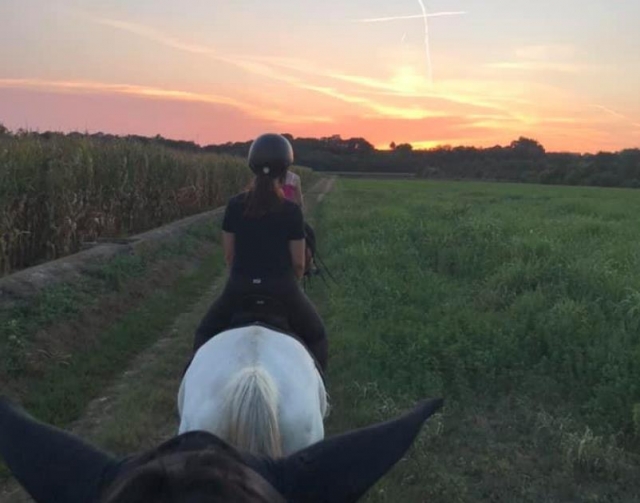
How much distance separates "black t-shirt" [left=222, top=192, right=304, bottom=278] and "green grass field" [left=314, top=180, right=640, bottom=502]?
1.72 m

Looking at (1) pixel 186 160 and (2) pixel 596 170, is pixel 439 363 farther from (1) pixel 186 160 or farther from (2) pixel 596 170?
(2) pixel 596 170

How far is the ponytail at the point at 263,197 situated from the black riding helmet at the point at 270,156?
0.10 m

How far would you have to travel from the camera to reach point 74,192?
13.0 metres

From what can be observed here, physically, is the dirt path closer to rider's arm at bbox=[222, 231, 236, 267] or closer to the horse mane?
rider's arm at bbox=[222, 231, 236, 267]

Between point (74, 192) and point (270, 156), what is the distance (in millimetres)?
9184

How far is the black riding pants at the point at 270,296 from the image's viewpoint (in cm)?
414

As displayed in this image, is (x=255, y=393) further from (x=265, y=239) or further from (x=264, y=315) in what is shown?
(x=265, y=239)

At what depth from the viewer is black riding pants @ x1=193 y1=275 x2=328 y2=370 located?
13.6ft

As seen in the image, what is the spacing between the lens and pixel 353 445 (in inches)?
75.1

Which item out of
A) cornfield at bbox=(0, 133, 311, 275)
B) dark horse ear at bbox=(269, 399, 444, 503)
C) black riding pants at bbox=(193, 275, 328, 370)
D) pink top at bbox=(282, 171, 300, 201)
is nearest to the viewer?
dark horse ear at bbox=(269, 399, 444, 503)

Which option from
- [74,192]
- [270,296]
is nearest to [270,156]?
[270,296]

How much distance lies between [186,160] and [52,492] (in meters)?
22.0

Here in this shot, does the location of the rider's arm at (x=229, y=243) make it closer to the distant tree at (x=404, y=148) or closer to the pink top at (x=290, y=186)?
the pink top at (x=290, y=186)

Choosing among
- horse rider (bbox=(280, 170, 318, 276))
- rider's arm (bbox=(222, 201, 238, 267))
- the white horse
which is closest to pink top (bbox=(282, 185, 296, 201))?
horse rider (bbox=(280, 170, 318, 276))
